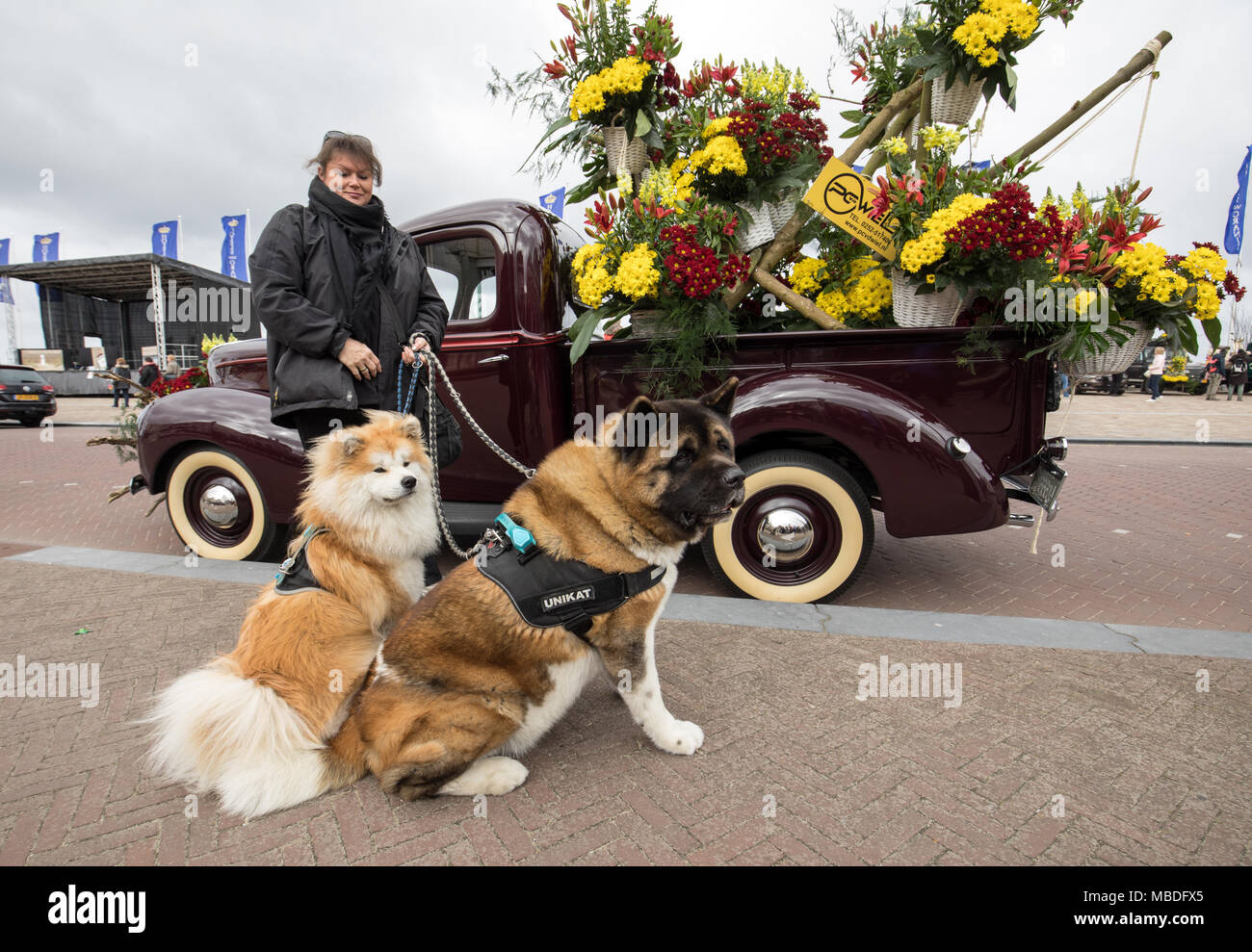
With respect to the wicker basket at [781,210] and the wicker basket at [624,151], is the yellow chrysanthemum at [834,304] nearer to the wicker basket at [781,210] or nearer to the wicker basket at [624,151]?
the wicker basket at [781,210]

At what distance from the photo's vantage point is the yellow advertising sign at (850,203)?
11.9ft

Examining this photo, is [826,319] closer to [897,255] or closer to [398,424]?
[897,255]

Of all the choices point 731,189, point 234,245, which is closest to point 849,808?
point 731,189

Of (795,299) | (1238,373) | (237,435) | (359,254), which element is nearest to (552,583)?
(359,254)

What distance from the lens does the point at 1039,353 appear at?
3506 millimetres

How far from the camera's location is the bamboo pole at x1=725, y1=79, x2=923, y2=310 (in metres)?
4.10

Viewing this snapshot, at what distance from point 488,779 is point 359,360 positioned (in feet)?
6.10

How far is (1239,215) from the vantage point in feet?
70.0

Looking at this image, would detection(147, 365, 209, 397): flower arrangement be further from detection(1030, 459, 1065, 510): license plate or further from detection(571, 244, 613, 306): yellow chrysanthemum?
detection(1030, 459, 1065, 510): license plate

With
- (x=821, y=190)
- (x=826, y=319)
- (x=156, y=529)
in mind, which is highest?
(x=821, y=190)

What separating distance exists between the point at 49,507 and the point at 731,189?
840 centimetres

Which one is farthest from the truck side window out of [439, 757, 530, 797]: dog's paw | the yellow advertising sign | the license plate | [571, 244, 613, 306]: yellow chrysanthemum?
the license plate

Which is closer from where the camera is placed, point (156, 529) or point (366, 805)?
point (366, 805)

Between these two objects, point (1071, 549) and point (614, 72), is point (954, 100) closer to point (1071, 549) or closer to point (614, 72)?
point (614, 72)
